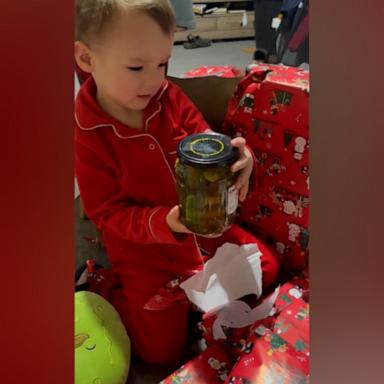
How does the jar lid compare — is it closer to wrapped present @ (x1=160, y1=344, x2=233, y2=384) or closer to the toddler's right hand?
Result: the toddler's right hand

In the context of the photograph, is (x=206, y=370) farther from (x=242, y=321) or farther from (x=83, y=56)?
(x=83, y=56)

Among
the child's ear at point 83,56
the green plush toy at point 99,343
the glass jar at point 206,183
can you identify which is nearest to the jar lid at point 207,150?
the glass jar at point 206,183

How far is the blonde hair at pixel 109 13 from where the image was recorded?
1.00 m

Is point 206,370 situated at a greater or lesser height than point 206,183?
lesser

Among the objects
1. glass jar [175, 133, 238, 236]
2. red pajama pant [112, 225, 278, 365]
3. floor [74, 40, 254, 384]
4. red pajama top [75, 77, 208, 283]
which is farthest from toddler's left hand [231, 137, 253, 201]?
floor [74, 40, 254, 384]

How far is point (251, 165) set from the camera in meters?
1.07

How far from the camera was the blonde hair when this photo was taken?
39.4 inches

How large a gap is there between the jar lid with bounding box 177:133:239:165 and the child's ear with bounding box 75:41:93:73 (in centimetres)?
26

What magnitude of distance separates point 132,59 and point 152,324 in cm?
49

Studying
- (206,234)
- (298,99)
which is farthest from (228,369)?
(298,99)

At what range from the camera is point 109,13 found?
3.30 feet

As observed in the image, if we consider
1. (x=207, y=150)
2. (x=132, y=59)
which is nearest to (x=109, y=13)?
(x=132, y=59)

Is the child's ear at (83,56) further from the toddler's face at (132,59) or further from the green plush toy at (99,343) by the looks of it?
the green plush toy at (99,343)
